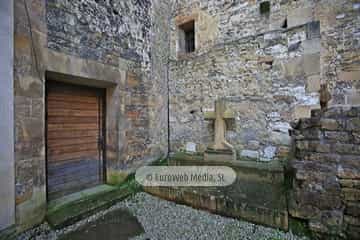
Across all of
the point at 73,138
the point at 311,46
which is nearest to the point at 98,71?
the point at 73,138

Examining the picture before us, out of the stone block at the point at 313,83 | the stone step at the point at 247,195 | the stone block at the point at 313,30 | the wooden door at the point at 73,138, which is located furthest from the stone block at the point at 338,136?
the wooden door at the point at 73,138

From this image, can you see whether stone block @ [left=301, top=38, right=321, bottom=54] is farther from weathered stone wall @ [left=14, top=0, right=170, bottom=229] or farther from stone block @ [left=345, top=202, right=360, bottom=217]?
weathered stone wall @ [left=14, top=0, right=170, bottom=229]

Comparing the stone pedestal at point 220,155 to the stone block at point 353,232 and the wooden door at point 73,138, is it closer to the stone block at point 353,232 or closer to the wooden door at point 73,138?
the stone block at point 353,232

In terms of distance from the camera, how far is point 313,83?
3.28m

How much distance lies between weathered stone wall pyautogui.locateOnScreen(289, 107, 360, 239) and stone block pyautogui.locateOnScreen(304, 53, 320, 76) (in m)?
1.51

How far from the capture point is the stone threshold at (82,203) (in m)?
2.36

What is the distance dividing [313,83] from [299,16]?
4.27ft

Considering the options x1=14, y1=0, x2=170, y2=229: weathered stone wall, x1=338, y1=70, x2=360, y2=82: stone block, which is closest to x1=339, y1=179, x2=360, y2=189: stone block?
x1=338, y1=70, x2=360, y2=82: stone block

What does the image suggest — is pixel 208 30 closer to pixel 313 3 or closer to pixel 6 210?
pixel 313 3

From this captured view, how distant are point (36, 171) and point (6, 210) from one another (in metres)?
→ 0.46

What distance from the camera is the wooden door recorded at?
273 cm

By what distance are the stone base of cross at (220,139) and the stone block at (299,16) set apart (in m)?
1.96

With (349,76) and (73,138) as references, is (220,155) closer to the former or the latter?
(349,76)

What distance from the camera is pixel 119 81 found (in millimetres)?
3342
